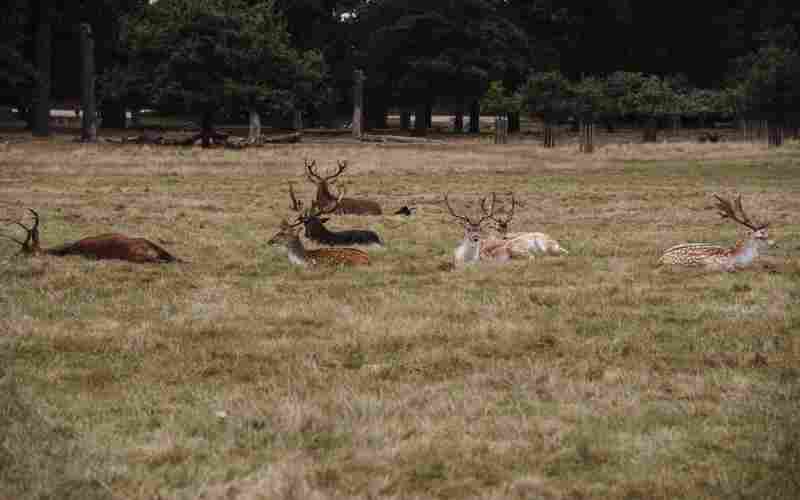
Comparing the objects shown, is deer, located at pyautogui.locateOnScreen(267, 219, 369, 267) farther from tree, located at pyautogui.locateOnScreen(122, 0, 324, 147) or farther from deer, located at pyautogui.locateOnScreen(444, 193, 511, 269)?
tree, located at pyautogui.locateOnScreen(122, 0, 324, 147)

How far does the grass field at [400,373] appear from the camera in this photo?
4922 millimetres

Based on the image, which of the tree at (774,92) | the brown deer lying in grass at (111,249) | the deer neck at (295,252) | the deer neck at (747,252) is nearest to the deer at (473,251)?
the deer neck at (295,252)

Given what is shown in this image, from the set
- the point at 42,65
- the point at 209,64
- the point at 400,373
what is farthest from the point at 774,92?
the point at 400,373

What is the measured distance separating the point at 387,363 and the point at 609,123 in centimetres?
4970

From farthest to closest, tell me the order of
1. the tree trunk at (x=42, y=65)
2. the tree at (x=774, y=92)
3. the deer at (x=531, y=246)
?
the tree at (x=774, y=92) → the tree trunk at (x=42, y=65) → the deer at (x=531, y=246)

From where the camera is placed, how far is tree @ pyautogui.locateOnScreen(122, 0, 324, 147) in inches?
1451

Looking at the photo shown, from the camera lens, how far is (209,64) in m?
37.3

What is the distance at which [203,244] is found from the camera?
12.7 m

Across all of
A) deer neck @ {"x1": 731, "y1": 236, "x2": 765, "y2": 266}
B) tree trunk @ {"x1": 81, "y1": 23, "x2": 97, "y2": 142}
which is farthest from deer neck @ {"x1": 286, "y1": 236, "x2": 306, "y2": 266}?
tree trunk @ {"x1": 81, "y1": 23, "x2": 97, "y2": 142}

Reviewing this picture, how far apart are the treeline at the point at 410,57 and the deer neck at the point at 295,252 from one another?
85.9ft

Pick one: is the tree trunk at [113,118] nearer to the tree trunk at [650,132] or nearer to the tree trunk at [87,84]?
the tree trunk at [87,84]

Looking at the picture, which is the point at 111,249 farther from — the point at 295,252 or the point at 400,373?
the point at 400,373

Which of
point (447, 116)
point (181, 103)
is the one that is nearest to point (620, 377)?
point (181, 103)

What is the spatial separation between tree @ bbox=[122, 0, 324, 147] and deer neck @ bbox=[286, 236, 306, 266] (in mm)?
25422
